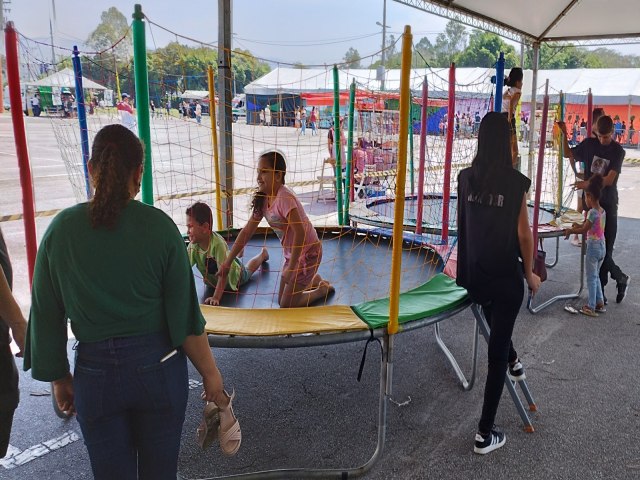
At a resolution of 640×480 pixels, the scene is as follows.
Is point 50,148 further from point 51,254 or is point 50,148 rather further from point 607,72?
point 607,72

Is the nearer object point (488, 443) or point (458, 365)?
point (488, 443)

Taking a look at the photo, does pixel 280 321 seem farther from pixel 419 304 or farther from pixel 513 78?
pixel 513 78

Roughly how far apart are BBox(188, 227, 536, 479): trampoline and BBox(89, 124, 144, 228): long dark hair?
40.5 inches

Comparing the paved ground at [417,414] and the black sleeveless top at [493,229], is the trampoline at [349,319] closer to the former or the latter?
the paved ground at [417,414]

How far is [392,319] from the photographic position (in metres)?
2.16

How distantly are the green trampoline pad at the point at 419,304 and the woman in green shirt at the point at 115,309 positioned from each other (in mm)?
1071

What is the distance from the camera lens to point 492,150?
6.94ft

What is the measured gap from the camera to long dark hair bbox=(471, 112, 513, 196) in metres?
2.09

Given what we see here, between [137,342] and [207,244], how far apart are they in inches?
66.5

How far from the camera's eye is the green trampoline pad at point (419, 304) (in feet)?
7.44

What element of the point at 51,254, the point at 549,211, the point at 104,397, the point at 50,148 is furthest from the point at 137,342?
the point at 50,148

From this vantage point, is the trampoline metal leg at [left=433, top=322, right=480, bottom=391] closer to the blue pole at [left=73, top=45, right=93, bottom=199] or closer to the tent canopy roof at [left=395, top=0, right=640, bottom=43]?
the blue pole at [left=73, top=45, right=93, bottom=199]

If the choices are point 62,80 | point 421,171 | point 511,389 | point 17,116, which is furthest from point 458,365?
point 62,80

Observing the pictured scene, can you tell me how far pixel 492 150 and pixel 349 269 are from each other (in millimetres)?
1566
